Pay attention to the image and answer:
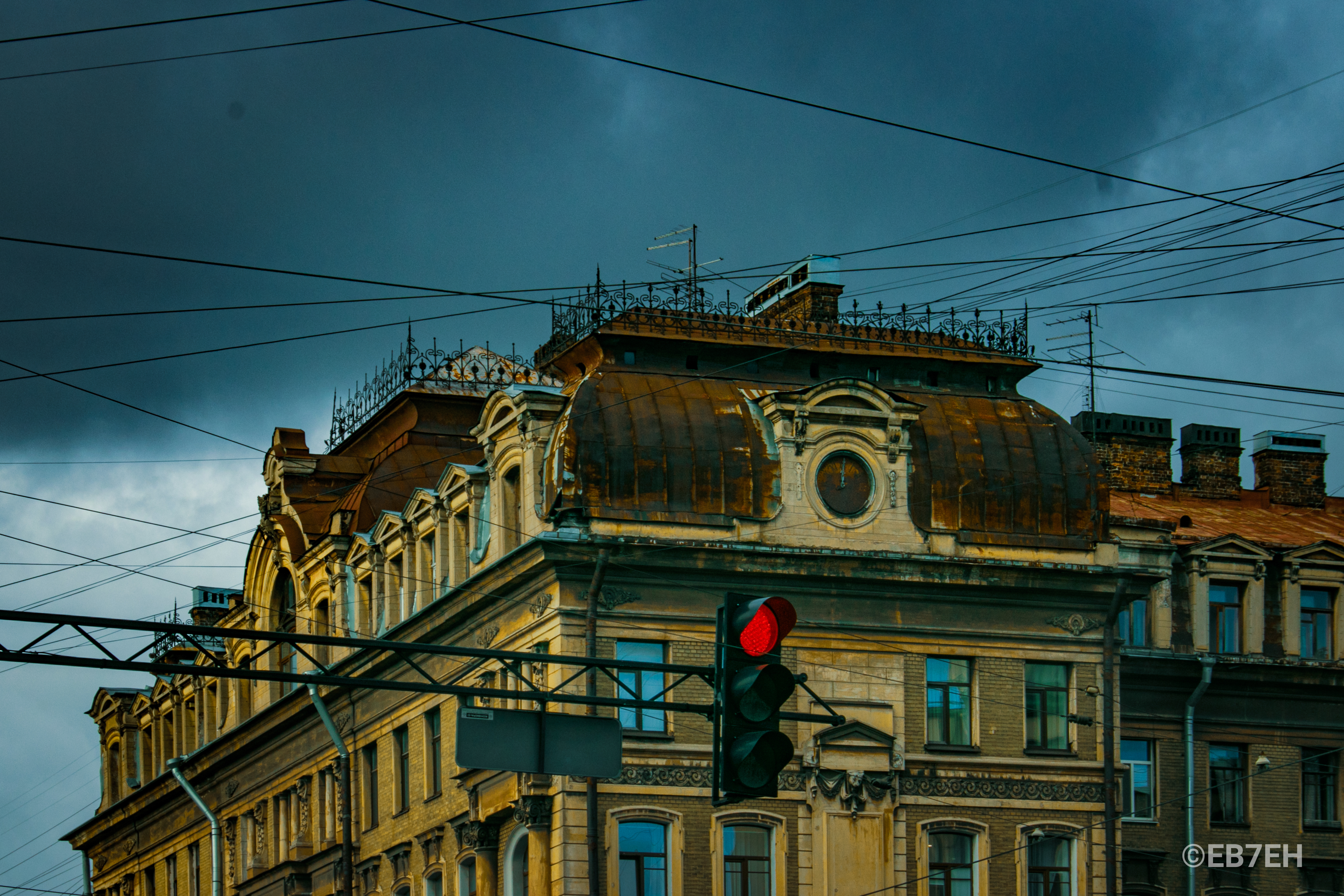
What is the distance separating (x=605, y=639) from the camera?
40.8 m

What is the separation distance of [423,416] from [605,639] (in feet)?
43.0

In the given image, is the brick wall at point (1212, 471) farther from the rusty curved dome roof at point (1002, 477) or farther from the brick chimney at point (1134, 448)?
the rusty curved dome roof at point (1002, 477)

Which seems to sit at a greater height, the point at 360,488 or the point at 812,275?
the point at 812,275

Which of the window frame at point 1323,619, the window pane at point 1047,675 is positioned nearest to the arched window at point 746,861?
the window pane at point 1047,675

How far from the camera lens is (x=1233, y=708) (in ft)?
156

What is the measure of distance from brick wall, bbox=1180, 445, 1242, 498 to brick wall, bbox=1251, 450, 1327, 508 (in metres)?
0.67

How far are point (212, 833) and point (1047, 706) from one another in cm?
2671

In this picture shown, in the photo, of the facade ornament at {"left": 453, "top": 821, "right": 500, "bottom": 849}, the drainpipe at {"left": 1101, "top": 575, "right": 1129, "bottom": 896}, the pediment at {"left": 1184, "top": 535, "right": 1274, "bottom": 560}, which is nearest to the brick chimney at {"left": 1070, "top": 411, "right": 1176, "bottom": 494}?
the pediment at {"left": 1184, "top": 535, "right": 1274, "bottom": 560}

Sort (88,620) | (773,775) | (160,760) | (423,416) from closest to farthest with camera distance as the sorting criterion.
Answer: (773,775) → (88,620) → (423,416) → (160,760)

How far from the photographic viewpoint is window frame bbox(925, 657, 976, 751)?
4250 centimetres

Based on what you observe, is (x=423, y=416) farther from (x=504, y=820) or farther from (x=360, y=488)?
(x=504, y=820)

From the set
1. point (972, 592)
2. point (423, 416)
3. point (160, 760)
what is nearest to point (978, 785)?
point (972, 592)

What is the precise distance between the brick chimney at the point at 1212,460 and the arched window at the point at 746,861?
54.7ft

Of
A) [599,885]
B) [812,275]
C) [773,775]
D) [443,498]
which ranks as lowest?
[599,885]
